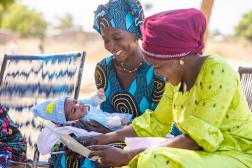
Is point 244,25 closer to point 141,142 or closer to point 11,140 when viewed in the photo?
point 11,140

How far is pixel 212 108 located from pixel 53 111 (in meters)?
1.38

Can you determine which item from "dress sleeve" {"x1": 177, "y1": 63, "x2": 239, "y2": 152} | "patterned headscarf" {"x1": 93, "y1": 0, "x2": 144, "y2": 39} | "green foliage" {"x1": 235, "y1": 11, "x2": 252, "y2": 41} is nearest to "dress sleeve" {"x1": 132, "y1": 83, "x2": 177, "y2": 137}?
"dress sleeve" {"x1": 177, "y1": 63, "x2": 239, "y2": 152}

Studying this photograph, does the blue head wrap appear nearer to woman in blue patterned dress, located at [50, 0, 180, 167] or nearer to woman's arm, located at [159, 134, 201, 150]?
woman in blue patterned dress, located at [50, 0, 180, 167]

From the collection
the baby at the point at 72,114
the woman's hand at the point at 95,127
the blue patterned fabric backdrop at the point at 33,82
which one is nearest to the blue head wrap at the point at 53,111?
the baby at the point at 72,114

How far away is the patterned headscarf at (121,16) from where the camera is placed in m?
4.09

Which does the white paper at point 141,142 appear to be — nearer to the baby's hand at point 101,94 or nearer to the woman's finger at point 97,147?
the woman's finger at point 97,147

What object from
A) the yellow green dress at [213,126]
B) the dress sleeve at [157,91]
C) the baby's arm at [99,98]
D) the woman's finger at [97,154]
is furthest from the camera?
the baby's arm at [99,98]

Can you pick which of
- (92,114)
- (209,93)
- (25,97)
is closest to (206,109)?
(209,93)

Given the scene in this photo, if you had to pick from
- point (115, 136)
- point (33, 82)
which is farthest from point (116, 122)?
point (33, 82)

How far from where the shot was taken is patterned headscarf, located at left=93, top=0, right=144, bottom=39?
4086 millimetres

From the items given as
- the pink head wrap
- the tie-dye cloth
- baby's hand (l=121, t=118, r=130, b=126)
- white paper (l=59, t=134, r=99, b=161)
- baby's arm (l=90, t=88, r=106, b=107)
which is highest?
the pink head wrap

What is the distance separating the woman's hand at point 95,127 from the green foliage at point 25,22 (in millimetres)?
61377

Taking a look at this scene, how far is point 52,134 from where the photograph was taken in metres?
3.78

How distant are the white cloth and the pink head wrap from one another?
975 millimetres
